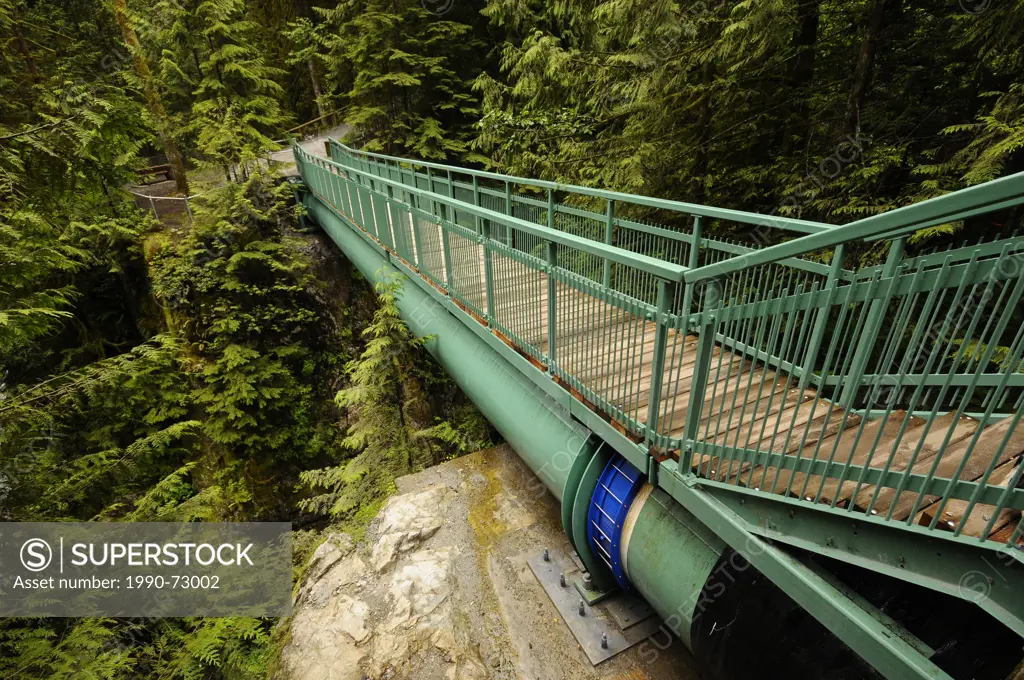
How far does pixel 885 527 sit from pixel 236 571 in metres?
8.96

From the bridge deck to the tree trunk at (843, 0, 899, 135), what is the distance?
405 cm

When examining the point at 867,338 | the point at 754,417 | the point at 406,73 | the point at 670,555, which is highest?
the point at 406,73

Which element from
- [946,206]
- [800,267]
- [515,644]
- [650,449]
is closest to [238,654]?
[515,644]

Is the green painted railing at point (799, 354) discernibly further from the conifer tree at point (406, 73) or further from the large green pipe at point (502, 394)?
the conifer tree at point (406, 73)

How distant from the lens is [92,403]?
5.90m

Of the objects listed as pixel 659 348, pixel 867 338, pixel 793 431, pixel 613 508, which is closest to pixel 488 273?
pixel 659 348

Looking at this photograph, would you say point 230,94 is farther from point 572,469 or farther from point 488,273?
point 572,469

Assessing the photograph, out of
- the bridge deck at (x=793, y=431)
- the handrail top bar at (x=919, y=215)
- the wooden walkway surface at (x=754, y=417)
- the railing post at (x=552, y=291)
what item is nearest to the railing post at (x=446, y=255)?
the wooden walkway surface at (x=754, y=417)

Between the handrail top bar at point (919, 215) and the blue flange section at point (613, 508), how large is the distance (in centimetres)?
184

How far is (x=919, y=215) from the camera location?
1670 mm

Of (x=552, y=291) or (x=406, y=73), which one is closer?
(x=552, y=291)

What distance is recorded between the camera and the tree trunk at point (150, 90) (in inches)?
530

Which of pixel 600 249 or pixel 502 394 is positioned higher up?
pixel 600 249

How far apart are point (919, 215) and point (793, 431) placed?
74.9 inches
